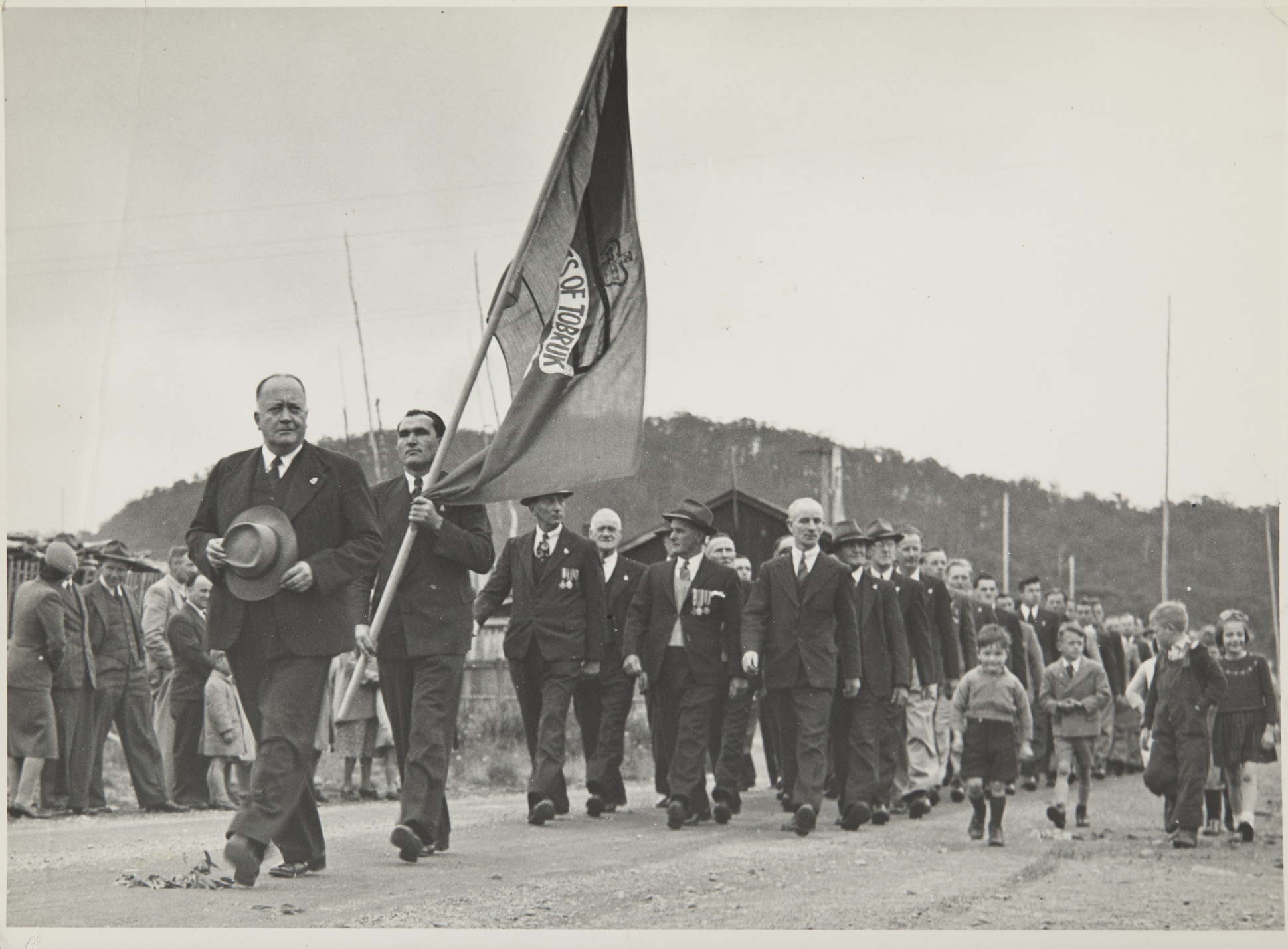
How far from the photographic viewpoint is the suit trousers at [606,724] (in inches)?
448

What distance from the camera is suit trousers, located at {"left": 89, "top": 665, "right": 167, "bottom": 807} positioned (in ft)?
36.9

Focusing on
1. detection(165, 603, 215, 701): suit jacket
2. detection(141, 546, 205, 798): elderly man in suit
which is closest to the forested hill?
detection(141, 546, 205, 798): elderly man in suit

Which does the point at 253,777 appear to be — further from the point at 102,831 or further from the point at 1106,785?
the point at 1106,785

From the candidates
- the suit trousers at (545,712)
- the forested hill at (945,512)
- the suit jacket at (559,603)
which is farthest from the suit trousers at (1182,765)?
the suit trousers at (545,712)

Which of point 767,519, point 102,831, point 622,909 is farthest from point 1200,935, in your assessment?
point 767,519

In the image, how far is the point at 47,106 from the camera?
29.7 feet

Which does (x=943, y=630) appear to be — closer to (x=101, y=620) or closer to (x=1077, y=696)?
(x=1077, y=696)

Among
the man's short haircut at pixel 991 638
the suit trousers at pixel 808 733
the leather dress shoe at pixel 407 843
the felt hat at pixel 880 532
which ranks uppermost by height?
the felt hat at pixel 880 532

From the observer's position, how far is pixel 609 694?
38.4 ft

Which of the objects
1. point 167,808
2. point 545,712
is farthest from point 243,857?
point 167,808

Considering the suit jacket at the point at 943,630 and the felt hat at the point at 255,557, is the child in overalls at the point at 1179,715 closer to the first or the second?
the suit jacket at the point at 943,630

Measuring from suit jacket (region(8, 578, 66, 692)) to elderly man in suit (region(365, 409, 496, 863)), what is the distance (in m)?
3.04

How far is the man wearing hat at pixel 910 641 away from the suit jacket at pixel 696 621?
151 cm

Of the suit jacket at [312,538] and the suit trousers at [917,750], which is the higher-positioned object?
the suit jacket at [312,538]
